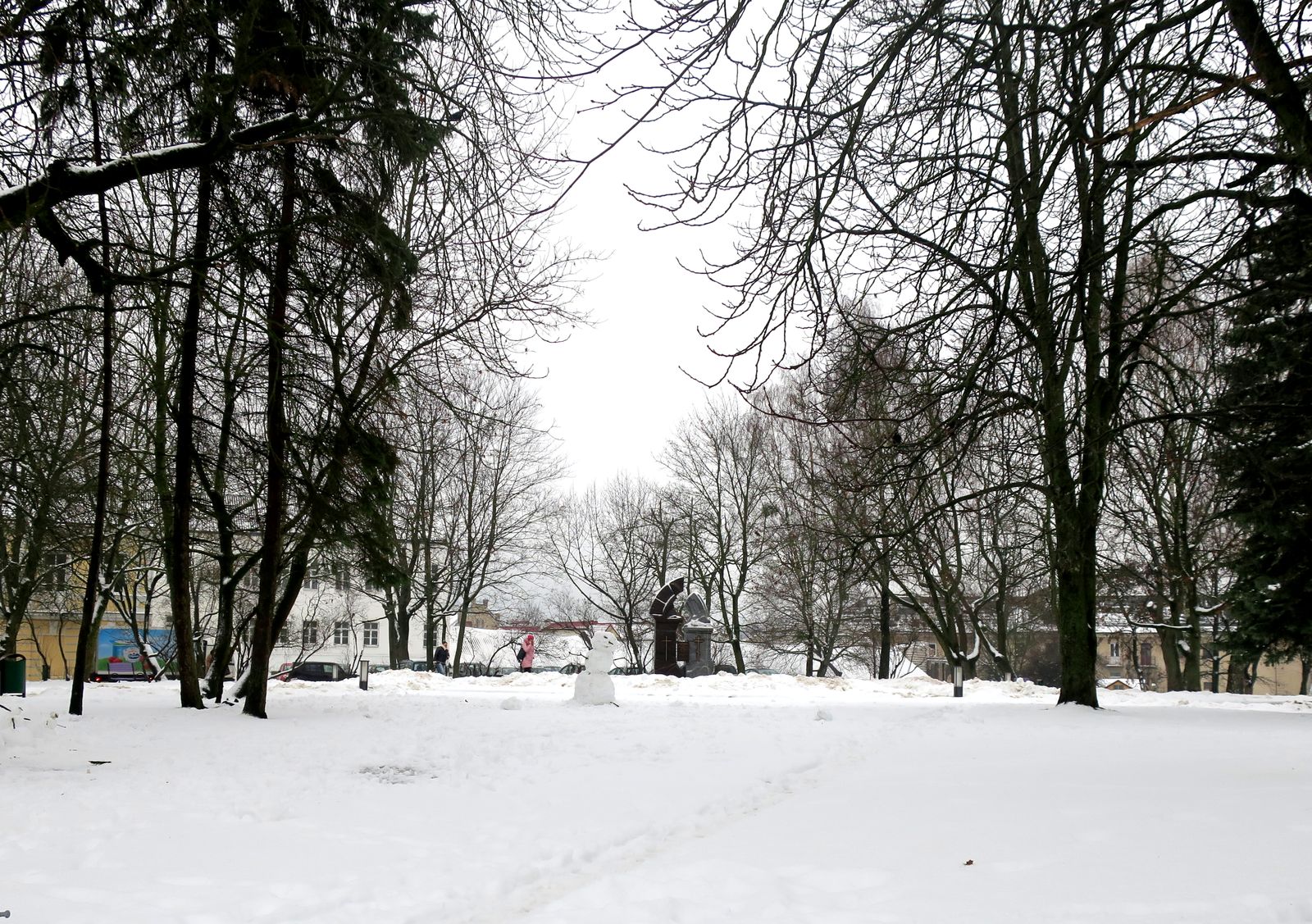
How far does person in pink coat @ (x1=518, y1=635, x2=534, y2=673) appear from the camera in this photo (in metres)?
38.8

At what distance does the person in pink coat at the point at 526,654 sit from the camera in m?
38.8

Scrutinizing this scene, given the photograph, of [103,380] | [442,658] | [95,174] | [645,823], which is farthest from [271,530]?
[442,658]

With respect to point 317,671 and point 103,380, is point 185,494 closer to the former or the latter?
point 103,380

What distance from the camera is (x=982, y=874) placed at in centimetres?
452

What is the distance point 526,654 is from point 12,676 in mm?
25232

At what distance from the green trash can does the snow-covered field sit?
4579 mm

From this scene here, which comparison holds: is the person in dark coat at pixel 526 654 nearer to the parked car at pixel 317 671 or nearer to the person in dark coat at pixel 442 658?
the person in dark coat at pixel 442 658

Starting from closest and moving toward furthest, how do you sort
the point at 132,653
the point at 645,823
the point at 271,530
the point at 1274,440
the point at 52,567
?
the point at 645,823
the point at 1274,440
the point at 271,530
the point at 52,567
the point at 132,653

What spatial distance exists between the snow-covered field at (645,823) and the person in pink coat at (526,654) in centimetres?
2760

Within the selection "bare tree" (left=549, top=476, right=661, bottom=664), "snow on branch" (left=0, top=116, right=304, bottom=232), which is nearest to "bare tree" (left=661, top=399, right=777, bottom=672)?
"bare tree" (left=549, top=476, right=661, bottom=664)

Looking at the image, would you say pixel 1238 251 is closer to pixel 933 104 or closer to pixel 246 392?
pixel 933 104

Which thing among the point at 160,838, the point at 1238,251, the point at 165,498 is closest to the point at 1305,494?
the point at 1238,251

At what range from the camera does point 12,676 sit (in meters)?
15.3

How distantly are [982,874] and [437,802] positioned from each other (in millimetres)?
3780
